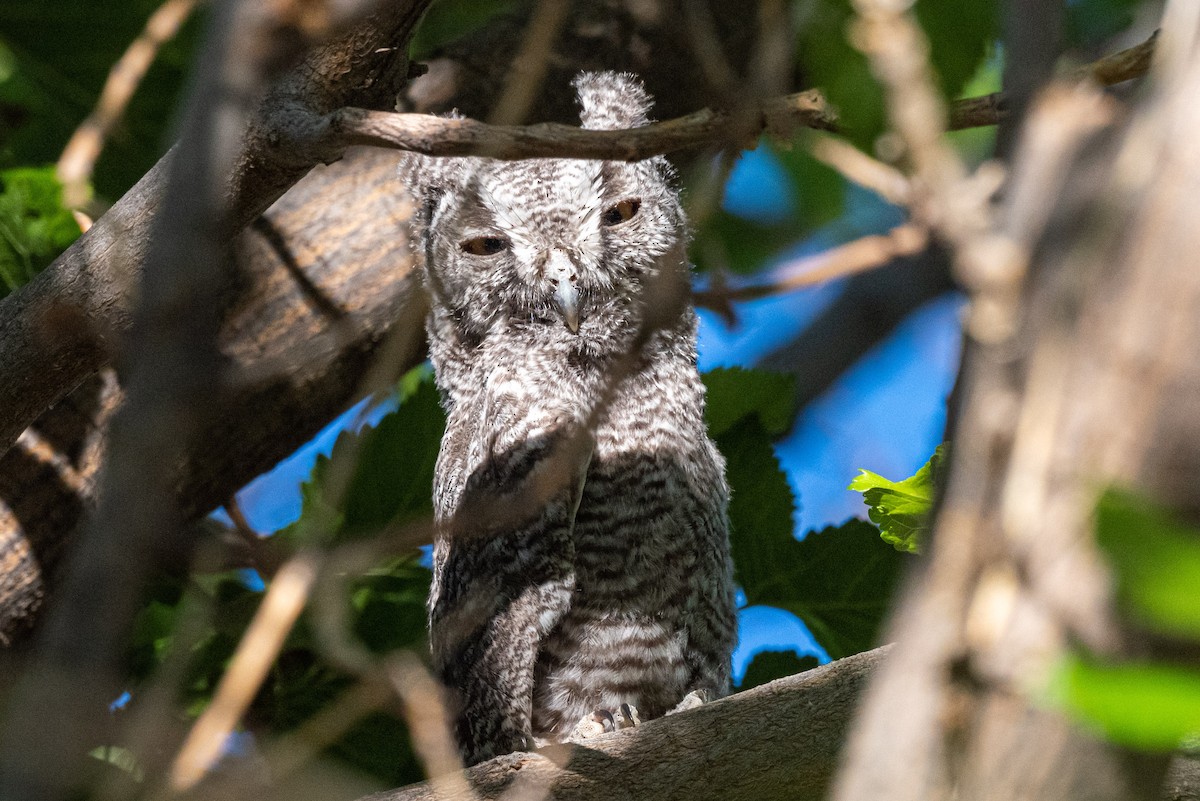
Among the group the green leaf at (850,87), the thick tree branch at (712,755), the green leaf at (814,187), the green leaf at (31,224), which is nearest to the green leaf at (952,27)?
the green leaf at (850,87)

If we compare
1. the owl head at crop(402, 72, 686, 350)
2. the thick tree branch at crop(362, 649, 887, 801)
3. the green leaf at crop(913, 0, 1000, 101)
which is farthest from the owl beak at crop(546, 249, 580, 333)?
the green leaf at crop(913, 0, 1000, 101)

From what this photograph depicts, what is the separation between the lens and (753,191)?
5391mm

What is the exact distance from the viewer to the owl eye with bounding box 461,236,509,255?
11.2 feet

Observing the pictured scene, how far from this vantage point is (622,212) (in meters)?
3.43

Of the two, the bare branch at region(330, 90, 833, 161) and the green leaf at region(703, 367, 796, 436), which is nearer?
the bare branch at region(330, 90, 833, 161)

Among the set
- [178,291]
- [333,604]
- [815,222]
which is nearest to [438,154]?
[333,604]

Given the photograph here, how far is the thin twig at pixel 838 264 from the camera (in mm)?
1244

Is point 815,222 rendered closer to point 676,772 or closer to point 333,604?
point 676,772

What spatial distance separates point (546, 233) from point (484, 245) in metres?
0.20

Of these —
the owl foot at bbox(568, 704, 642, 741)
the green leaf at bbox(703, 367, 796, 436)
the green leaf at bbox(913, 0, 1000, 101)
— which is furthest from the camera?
the green leaf at bbox(703, 367, 796, 436)

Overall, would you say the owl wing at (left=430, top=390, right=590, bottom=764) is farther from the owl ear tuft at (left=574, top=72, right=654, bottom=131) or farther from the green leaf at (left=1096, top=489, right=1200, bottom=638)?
the green leaf at (left=1096, top=489, right=1200, bottom=638)

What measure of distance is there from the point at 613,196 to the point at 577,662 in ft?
4.14

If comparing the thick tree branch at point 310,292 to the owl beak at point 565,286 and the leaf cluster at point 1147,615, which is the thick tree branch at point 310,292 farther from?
the leaf cluster at point 1147,615

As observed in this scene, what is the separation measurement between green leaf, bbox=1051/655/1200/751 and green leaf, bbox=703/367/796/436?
2.69m
